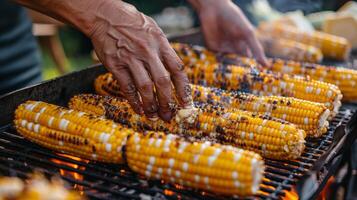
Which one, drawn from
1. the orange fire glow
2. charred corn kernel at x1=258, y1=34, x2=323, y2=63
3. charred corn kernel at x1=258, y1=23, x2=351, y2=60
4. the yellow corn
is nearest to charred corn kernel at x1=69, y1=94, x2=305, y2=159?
the orange fire glow

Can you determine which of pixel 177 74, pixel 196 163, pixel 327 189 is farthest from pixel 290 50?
pixel 196 163

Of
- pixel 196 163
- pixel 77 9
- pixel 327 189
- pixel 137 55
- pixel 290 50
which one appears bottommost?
A: pixel 327 189

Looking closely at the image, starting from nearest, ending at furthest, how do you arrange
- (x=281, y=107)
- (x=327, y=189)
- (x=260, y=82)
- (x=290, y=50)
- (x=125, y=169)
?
1. (x=125, y=169)
2. (x=281, y=107)
3. (x=327, y=189)
4. (x=260, y=82)
5. (x=290, y=50)

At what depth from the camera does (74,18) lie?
2430 mm

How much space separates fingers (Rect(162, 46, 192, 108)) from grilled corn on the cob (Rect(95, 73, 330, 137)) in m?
0.54

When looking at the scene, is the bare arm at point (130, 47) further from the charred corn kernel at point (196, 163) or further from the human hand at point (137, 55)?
the charred corn kernel at point (196, 163)

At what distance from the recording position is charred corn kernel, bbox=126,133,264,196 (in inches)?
75.6

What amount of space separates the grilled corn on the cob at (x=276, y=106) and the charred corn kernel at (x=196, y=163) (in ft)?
2.86

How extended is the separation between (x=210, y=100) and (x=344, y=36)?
3404 millimetres

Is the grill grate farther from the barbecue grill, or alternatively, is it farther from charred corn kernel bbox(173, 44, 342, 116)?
charred corn kernel bbox(173, 44, 342, 116)

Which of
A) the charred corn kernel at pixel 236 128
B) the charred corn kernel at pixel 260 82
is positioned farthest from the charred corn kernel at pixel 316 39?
the charred corn kernel at pixel 236 128

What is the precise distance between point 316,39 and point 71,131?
146 inches

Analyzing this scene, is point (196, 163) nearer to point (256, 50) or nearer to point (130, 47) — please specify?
point (130, 47)

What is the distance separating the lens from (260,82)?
3.43m
